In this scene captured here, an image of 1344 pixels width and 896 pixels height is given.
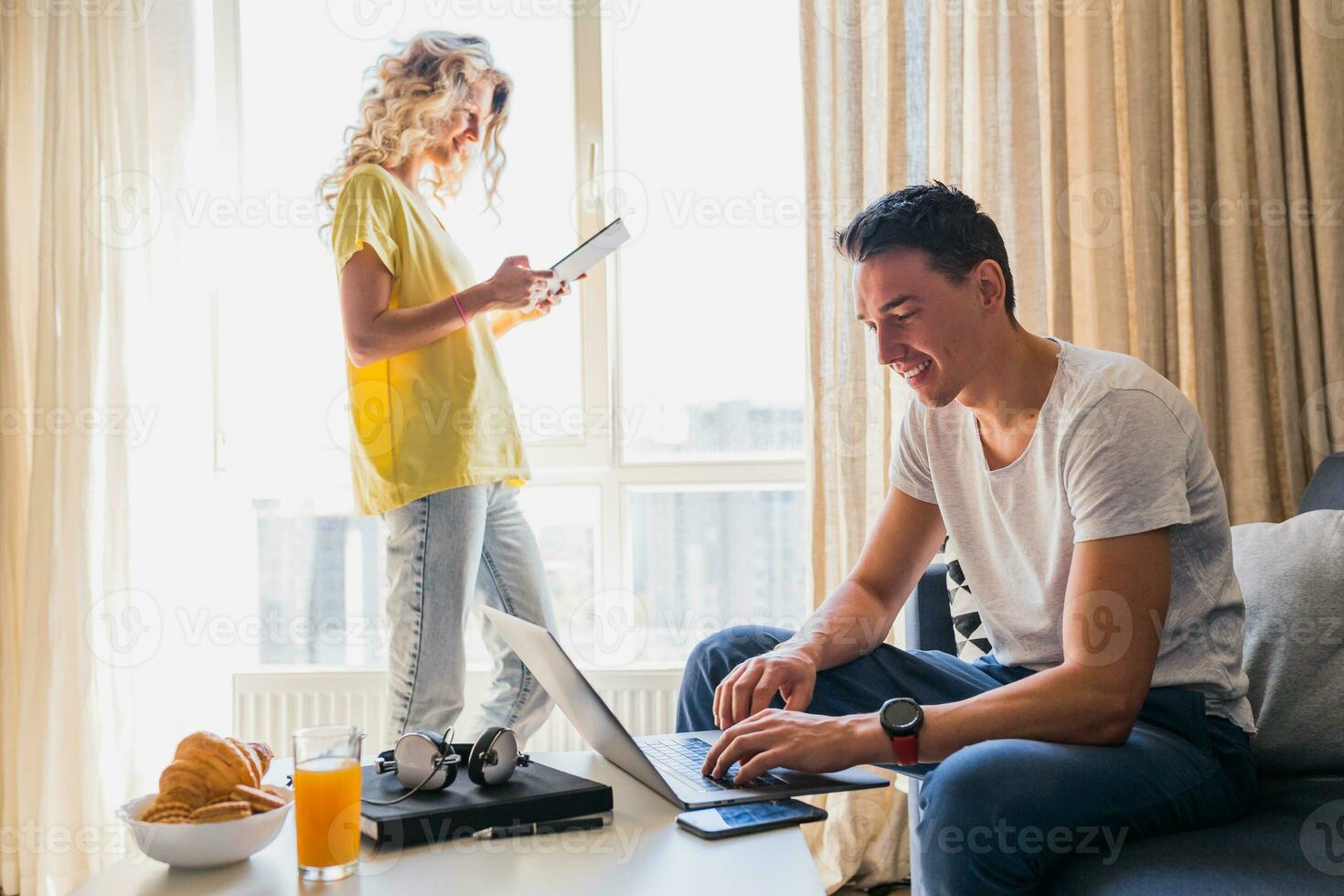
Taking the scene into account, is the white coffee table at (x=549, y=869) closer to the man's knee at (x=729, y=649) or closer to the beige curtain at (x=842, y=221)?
Result: the man's knee at (x=729, y=649)

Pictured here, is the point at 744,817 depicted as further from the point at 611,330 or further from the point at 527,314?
the point at 611,330

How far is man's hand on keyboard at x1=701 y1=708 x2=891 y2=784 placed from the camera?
1090mm

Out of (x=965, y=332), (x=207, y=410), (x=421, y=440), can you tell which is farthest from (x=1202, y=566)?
(x=207, y=410)

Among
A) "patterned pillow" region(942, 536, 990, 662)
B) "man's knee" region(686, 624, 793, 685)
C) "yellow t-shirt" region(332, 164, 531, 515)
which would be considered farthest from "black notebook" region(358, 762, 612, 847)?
"yellow t-shirt" region(332, 164, 531, 515)

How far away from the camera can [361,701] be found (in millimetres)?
2426

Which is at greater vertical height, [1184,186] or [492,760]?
[1184,186]

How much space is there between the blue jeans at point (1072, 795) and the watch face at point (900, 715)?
54 millimetres

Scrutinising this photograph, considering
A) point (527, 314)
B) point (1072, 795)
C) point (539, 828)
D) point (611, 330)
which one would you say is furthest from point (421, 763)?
point (611, 330)

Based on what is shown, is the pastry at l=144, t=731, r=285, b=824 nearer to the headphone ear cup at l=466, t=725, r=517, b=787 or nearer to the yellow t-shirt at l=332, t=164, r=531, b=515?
the headphone ear cup at l=466, t=725, r=517, b=787

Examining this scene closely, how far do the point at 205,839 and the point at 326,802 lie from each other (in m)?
0.11

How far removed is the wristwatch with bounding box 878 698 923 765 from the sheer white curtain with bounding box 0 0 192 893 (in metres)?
1.85

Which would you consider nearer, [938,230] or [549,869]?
[549,869]

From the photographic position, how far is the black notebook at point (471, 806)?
959 millimetres

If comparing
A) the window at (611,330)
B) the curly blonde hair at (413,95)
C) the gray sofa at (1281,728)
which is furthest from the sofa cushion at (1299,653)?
the curly blonde hair at (413,95)
